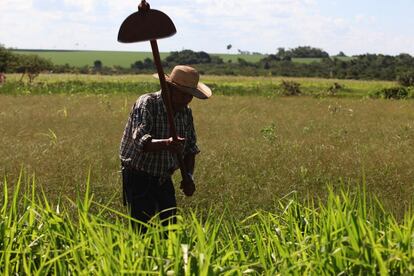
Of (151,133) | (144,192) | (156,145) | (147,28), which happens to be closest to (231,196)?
(144,192)

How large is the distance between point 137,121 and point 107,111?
18.5 m

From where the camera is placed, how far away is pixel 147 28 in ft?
11.1

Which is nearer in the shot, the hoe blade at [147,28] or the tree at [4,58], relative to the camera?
the hoe blade at [147,28]

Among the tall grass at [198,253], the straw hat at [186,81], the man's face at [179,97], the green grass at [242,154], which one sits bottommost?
the green grass at [242,154]

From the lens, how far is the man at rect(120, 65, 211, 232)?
4617 millimetres

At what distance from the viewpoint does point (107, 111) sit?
75.6ft

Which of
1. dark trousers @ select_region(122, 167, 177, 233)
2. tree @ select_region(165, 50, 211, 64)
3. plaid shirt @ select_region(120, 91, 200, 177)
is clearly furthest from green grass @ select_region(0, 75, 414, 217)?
tree @ select_region(165, 50, 211, 64)

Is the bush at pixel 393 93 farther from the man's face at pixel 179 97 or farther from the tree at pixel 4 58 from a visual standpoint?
the tree at pixel 4 58

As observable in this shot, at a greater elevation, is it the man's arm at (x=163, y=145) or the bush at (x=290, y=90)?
the man's arm at (x=163, y=145)

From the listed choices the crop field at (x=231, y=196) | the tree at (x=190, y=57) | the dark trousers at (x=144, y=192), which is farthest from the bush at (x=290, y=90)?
the tree at (x=190, y=57)

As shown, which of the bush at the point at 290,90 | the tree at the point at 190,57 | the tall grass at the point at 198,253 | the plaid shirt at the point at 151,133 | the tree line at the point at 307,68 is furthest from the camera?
the tree at the point at 190,57

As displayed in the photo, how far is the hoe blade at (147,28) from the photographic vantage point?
3.38 m

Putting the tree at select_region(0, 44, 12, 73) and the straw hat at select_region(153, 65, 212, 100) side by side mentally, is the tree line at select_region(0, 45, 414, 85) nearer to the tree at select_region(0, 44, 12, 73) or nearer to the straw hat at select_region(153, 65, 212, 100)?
the tree at select_region(0, 44, 12, 73)

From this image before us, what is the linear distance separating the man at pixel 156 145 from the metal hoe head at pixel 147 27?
3.82ft
